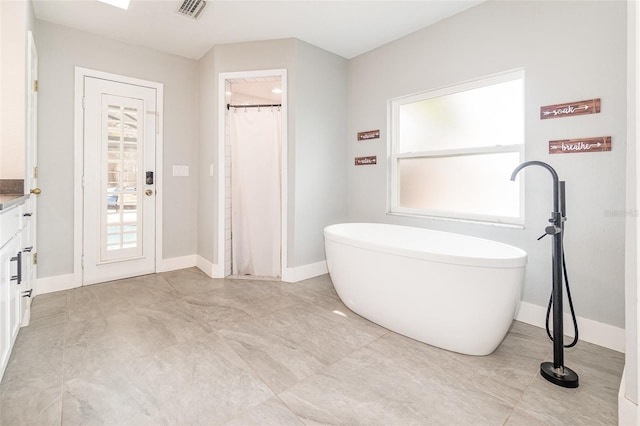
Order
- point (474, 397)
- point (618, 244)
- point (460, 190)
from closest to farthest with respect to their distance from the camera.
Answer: point (474, 397) < point (618, 244) < point (460, 190)

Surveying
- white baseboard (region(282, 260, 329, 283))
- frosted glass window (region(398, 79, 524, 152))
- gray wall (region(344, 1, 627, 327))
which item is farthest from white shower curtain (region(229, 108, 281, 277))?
gray wall (region(344, 1, 627, 327))

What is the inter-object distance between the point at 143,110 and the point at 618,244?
427 centimetres

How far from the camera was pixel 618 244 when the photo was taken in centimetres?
188

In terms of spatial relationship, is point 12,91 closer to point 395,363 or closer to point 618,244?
point 395,363

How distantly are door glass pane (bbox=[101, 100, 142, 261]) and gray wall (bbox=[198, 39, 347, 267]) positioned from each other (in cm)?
68

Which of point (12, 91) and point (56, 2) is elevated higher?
point (56, 2)

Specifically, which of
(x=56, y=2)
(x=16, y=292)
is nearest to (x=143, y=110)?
(x=56, y=2)

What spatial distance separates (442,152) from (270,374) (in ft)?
7.77

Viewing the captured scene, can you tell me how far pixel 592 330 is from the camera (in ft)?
6.51

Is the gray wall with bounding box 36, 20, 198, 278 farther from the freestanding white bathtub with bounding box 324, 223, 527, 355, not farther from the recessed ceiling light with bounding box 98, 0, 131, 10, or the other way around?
the freestanding white bathtub with bounding box 324, 223, 527, 355

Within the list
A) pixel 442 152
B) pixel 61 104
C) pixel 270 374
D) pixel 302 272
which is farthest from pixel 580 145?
pixel 61 104

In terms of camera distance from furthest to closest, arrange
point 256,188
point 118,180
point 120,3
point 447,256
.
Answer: point 256,188 < point 118,180 < point 120,3 < point 447,256

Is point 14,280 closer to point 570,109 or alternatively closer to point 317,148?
point 317,148

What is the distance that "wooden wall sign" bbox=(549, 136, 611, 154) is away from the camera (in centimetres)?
191
